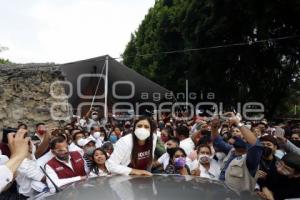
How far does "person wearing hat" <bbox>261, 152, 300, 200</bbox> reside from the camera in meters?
4.37

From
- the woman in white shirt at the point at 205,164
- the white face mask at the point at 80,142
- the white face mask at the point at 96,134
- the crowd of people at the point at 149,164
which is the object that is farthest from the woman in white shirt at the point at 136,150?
the white face mask at the point at 96,134

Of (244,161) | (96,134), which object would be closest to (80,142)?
(96,134)

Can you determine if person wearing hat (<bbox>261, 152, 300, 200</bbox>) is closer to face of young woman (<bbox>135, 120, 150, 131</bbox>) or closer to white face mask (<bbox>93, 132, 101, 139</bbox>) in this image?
face of young woman (<bbox>135, 120, 150, 131</bbox>)

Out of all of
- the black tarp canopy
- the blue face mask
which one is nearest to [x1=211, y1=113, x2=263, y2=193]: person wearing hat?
the blue face mask

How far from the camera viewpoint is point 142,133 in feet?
15.9

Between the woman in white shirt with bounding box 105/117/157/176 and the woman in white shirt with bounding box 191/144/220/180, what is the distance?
1493 millimetres

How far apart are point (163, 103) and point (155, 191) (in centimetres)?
1983

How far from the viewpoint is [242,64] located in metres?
23.7

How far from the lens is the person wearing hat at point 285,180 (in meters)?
4.37

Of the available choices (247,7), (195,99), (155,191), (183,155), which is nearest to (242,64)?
(247,7)

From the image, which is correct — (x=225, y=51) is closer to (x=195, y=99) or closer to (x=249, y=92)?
(x=249, y=92)

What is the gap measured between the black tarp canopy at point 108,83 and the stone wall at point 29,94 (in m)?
0.82

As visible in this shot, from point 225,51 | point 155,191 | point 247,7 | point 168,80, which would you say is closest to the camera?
point 155,191

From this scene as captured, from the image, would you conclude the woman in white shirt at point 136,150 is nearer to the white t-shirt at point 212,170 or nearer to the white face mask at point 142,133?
the white face mask at point 142,133
